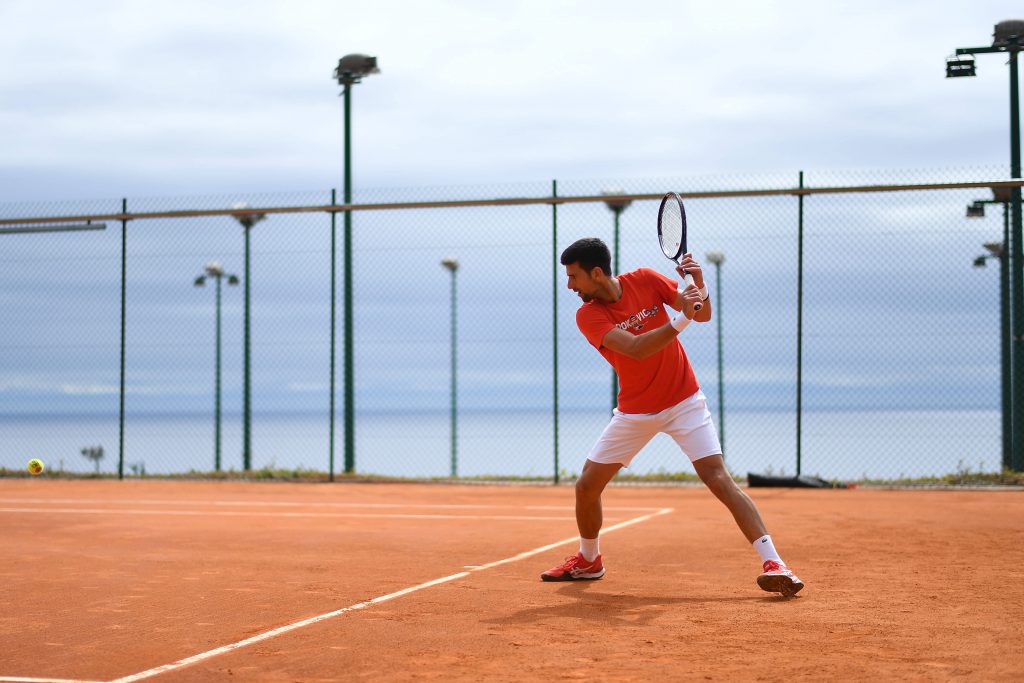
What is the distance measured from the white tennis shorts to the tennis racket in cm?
77

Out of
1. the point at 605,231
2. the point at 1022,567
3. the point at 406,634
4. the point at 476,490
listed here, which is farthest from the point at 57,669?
the point at 605,231

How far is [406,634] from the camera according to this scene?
14.8ft

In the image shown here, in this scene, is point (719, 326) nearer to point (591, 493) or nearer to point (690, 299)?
point (591, 493)

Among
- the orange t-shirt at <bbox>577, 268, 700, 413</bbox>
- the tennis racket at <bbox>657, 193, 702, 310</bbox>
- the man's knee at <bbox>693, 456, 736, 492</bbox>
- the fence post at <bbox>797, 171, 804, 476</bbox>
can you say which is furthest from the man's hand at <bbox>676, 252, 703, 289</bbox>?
the fence post at <bbox>797, 171, 804, 476</bbox>

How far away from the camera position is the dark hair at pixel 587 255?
5.42m

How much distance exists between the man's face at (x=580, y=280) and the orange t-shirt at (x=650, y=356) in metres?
0.08

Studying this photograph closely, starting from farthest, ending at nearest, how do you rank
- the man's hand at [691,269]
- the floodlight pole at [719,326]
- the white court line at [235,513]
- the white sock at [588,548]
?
the floodlight pole at [719,326], the white court line at [235,513], the white sock at [588,548], the man's hand at [691,269]

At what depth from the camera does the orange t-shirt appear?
5.51 m

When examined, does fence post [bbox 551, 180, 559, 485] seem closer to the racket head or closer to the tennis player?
the racket head

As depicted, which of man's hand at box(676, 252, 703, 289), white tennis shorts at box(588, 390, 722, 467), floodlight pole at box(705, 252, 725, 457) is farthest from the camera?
floodlight pole at box(705, 252, 725, 457)

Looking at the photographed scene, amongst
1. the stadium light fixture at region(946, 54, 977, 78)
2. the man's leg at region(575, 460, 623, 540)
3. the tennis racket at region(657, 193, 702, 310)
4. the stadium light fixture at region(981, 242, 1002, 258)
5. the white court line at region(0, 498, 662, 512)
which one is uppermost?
the stadium light fixture at region(946, 54, 977, 78)

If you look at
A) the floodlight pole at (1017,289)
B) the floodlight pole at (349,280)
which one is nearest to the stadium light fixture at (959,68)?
the floodlight pole at (1017,289)

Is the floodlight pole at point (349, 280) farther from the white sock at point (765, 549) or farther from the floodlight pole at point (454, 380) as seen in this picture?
the white sock at point (765, 549)

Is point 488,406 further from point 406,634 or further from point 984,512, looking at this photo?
point 406,634
